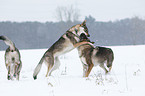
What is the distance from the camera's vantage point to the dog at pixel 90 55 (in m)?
4.98

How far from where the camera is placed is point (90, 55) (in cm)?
518

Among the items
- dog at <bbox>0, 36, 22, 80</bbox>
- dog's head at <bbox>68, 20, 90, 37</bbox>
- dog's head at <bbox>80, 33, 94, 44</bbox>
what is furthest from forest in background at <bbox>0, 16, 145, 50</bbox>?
dog at <bbox>0, 36, 22, 80</bbox>

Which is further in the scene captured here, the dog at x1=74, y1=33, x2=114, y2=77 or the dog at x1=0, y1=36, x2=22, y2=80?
the dog at x1=74, y1=33, x2=114, y2=77

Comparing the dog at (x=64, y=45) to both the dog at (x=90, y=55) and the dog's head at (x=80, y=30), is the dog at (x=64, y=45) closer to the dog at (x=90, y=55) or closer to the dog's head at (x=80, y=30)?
the dog's head at (x=80, y=30)

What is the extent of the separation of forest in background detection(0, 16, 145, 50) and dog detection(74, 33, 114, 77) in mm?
30079

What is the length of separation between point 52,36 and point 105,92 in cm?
3748

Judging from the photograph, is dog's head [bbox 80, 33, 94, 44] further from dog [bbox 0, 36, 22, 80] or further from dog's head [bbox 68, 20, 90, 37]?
dog [bbox 0, 36, 22, 80]

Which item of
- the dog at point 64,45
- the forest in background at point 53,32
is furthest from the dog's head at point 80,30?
the forest in background at point 53,32

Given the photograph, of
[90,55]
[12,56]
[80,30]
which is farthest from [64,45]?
[12,56]

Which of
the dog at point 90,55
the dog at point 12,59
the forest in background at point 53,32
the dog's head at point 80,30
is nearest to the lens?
Result: the dog at point 12,59

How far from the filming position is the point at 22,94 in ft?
10.2

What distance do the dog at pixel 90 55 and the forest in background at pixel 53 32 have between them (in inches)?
1184

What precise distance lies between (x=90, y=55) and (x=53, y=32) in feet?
123

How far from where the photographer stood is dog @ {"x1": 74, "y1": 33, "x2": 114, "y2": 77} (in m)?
4.98
